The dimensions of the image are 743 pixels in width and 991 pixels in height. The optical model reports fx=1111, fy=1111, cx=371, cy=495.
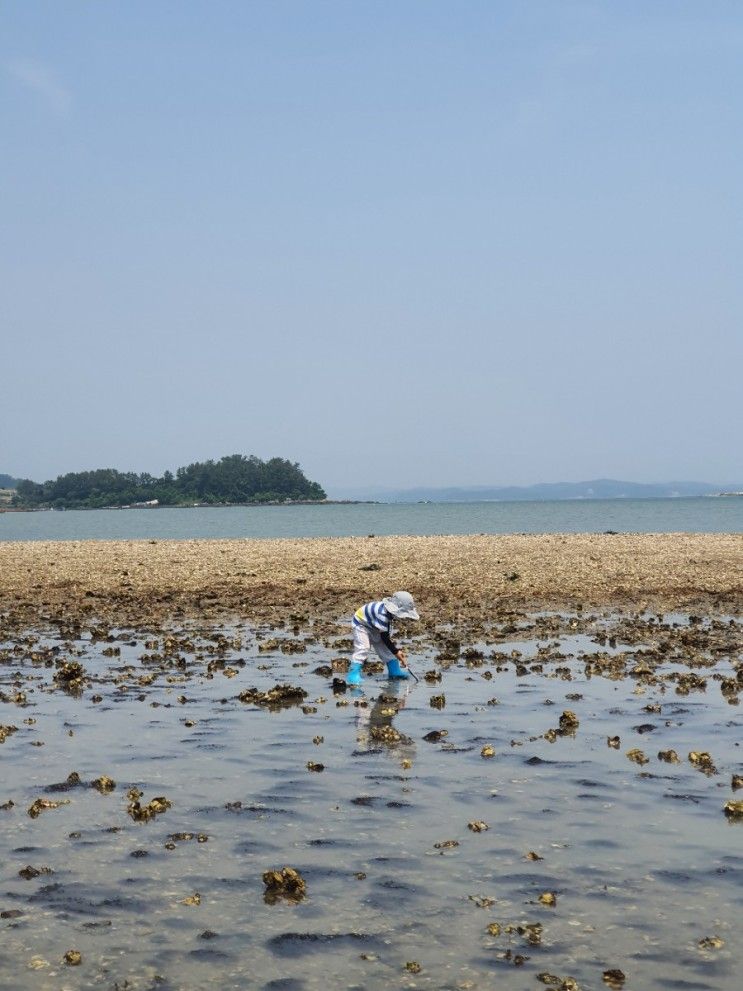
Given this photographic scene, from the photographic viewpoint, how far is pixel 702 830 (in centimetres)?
1027

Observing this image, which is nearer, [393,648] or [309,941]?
[309,941]

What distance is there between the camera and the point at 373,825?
1060 centimetres

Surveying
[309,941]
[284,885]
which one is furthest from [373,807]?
[309,941]

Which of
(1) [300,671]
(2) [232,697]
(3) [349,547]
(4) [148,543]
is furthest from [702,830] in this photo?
(4) [148,543]

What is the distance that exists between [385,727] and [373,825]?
402cm

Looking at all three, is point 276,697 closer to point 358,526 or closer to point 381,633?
point 381,633

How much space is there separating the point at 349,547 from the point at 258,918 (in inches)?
1476

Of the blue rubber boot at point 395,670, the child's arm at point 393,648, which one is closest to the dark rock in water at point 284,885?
the child's arm at point 393,648

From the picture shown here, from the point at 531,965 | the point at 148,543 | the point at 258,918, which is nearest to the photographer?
the point at 531,965

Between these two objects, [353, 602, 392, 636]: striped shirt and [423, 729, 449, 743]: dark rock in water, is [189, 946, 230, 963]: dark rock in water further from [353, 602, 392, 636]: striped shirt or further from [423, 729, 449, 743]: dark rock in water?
[353, 602, 392, 636]: striped shirt

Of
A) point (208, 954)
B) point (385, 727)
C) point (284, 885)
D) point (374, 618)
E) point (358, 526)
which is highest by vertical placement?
point (358, 526)

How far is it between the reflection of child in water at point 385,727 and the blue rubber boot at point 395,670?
727 millimetres

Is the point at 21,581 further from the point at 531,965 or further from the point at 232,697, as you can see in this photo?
the point at 531,965

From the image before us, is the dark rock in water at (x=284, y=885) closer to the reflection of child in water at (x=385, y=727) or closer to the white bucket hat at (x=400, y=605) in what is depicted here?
the reflection of child in water at (x=385, y=727)
